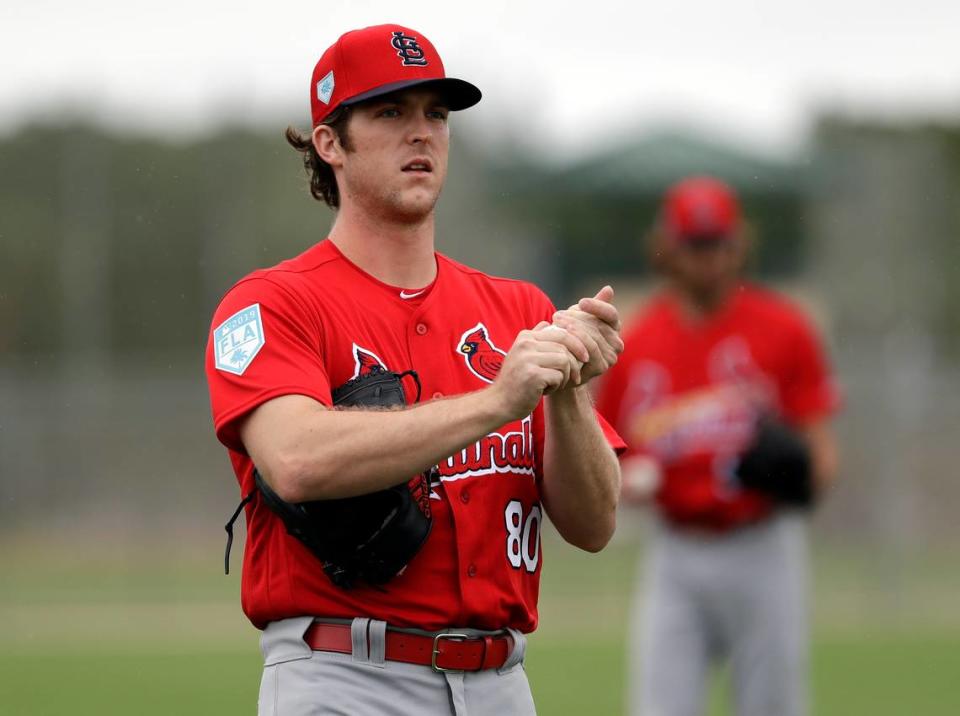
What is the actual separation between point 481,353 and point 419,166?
19.0 inches

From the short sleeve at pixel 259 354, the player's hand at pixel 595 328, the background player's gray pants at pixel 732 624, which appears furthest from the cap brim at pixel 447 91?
the background player's gray pants at pixel 732 624

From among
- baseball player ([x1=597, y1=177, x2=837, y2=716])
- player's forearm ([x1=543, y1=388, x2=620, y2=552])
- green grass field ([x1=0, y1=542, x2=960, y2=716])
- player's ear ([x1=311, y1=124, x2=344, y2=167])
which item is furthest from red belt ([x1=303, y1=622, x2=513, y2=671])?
green grass field ([x1=0, y1=542, x2=960, y2=716])

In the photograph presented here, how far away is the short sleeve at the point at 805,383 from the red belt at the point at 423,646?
3.84 metres

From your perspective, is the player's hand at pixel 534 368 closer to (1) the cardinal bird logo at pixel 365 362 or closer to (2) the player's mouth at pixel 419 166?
(1) the cardinal bird logo at pixel 365 362

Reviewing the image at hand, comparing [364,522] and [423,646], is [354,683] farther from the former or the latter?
[364,522]

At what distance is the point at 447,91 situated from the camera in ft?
12.4

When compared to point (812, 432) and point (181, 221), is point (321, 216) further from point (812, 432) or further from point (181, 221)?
point (812, 432)

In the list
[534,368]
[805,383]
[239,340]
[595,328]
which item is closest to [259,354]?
[239,340]

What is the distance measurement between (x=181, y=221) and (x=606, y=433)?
21515mm

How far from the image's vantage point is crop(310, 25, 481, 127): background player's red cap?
3697mm

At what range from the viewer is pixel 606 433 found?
4.04m

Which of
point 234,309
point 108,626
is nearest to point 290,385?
point 234,309

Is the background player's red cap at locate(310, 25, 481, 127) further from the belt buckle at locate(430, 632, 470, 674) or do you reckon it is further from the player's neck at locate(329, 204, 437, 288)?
the belt buckle at locate(430, 632, 470, 674)

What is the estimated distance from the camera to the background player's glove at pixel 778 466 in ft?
22.0
